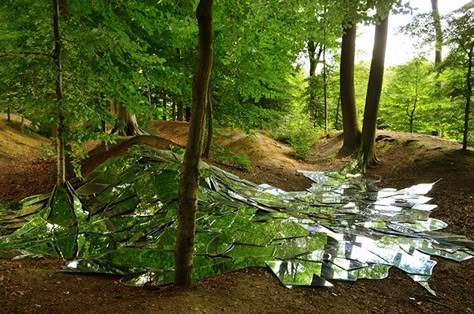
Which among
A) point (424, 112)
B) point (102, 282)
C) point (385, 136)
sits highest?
point (424, 112)

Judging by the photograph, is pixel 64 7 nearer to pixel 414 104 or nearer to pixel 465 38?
pixel 465 38

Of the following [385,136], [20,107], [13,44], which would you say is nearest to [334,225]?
[20,107]

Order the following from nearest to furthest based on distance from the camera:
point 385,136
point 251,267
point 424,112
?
point 251,267 → point 385,136 → point 424,112

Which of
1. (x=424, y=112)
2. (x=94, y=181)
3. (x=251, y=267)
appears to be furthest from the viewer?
(x=424, y=112)

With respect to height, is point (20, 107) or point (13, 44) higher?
point (13, 44)

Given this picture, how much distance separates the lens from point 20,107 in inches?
201

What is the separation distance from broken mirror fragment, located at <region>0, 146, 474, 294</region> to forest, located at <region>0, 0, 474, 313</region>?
0.03 m

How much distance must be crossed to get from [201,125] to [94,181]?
437 cm

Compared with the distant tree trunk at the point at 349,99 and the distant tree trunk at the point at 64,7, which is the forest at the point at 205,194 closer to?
the distant tree trunk at the point at 64,7

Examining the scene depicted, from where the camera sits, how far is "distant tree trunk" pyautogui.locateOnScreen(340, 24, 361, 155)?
13.1m

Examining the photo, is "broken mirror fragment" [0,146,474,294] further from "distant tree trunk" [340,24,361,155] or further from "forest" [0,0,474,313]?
"distant tree trunk" [340,24,361,155]

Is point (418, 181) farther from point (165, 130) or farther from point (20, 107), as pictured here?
point (165, 130)

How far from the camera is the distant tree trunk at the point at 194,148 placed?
8.71 feet

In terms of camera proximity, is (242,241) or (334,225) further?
(334,225)
